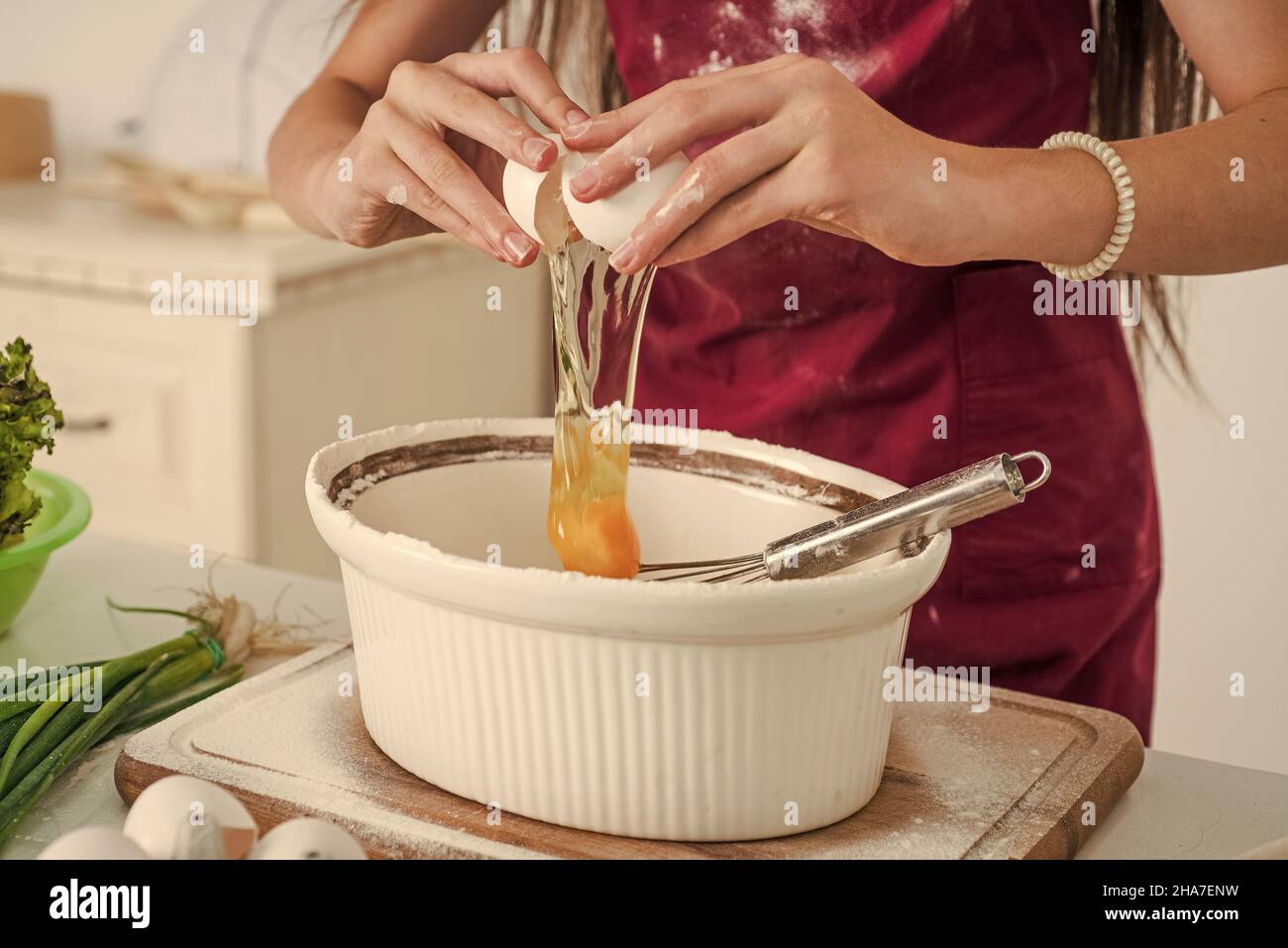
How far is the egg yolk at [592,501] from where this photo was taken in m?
0.78

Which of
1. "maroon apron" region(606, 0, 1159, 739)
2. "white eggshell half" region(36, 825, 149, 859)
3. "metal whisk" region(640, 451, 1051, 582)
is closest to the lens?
"white eggshell half" region(36, 825, 149, 859)

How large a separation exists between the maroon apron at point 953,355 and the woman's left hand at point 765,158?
33 centimetres

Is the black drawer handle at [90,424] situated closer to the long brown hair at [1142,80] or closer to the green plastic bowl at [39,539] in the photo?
the green plastic bowl at [39,539]

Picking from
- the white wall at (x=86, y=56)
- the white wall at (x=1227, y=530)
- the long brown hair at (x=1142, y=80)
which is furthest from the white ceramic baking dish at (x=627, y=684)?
the white wall at (x=86, y=56)

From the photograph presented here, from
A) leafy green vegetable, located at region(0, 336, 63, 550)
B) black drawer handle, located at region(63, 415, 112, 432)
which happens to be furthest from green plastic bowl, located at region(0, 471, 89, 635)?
black drawer handle, located at region(63, 415, 112, 432)

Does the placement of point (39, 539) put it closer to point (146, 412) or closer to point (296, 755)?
point (296, 755)

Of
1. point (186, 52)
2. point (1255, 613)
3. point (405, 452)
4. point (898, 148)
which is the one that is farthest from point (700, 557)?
point (186, 52)

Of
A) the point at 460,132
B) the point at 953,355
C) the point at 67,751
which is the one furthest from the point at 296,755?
the point at 953,355

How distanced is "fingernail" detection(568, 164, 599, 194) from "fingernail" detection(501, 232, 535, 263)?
67 millimetres

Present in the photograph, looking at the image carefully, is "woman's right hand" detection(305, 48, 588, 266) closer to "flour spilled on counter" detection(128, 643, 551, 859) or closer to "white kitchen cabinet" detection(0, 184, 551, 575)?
"flour spilled on counter" detection(128, 643, 551, 859)

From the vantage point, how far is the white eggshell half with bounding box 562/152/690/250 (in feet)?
2.31

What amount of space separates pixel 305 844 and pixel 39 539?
42 cm

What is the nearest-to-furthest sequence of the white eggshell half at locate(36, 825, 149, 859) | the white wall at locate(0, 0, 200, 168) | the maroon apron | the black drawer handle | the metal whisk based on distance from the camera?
1. the white eggshell half at locate(36, 825, 149, 859)
2. the metal whisk
3. the maroon apron
4. the black drawer handle
5. the white wall at locate(0, 0, 200, 168)
